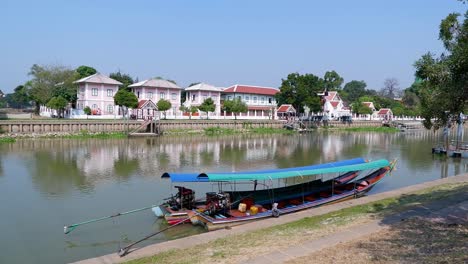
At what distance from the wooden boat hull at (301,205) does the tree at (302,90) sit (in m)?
52.3

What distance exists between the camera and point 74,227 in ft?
47.4

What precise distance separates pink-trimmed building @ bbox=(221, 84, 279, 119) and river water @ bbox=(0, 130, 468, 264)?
3210 cm

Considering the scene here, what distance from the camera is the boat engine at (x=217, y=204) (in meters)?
15.4

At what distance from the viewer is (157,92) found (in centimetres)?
6875

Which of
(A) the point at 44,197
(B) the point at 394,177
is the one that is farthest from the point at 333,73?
(A) the point at 44,197

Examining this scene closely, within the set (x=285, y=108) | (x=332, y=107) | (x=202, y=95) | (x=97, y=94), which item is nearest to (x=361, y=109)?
(x=332, y=107)

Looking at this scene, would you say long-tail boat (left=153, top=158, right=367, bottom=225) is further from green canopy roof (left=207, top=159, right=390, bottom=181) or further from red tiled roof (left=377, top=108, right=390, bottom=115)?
red tiled roof (left=377, top=108, right=390, bottom=115)

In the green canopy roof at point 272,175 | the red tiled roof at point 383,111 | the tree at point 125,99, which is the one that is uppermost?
the tree at point 125,99

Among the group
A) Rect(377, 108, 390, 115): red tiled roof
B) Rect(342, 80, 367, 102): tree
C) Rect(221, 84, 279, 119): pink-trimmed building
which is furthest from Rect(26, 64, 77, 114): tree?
Rect(342, 80, 367, 102): tree

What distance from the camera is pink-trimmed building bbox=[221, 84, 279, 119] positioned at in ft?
262

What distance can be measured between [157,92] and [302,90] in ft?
88.4

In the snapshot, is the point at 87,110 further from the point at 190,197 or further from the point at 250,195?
the point at 250,195

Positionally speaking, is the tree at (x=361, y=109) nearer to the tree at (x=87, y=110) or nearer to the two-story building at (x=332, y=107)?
the two-story building at (x=332, y=107)

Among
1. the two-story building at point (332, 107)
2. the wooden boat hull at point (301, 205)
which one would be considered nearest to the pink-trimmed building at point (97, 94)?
the two-story building at point (332, 107)
